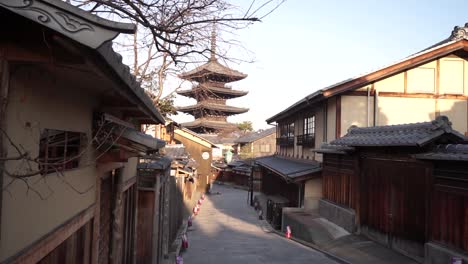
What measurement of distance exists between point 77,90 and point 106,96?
88cm

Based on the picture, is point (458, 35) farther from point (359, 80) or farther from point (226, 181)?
point (226, 181)

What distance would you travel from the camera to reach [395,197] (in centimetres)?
1159

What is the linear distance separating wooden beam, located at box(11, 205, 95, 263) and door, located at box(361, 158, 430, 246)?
8.23m

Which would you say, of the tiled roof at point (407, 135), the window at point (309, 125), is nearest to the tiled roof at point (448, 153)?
the tiled roof at point (407, 135)

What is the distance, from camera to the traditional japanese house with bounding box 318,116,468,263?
926 centimetres

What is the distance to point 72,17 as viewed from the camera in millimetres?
2207

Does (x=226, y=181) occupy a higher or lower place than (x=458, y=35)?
lower

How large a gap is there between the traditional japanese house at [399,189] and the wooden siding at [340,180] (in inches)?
1.3

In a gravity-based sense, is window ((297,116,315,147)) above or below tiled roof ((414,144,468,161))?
above

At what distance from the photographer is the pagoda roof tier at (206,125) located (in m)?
51.4

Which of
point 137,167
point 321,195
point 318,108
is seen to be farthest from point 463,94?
point 137,167

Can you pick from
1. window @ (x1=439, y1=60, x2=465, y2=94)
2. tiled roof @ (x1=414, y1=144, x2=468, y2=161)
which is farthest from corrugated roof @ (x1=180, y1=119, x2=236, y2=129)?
tiled roof @ (x1=414, y1=144, x2=468, y2=161)

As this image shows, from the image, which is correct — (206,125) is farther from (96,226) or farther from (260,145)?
(96,226)

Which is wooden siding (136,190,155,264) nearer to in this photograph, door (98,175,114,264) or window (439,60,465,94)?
door (98,175,114,264)
